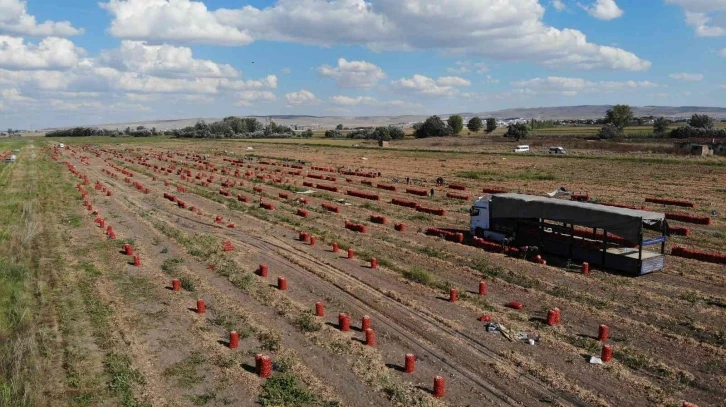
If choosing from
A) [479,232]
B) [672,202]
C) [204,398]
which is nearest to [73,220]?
[479,232]

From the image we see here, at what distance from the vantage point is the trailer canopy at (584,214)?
22172 millimetres

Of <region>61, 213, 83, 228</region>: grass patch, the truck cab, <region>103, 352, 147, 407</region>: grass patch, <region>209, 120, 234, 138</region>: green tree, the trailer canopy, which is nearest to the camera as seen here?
<region>103, 352, 147, 407</region>: grass patch

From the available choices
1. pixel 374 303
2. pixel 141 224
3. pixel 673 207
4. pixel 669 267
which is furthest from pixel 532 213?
pixel 141 224

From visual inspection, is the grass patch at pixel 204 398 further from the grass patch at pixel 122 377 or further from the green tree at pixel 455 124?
the green tree at pixel 455 124

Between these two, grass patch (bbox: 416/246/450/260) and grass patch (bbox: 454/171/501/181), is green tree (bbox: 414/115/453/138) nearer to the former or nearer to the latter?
grass patch (bbox: 454/171/501/181)

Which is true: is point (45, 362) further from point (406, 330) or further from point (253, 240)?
point (253, 240)

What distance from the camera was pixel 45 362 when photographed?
14594 millimetres

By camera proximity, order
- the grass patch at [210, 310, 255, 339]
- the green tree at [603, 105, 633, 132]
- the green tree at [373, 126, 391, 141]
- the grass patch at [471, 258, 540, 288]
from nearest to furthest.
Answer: the grass patch at [210, 310, 255, 339]
the grass patch at [471, 258, 540, 288]
the green tree at [373, 126, 391, 141]
the green tree at [603, 105, 633, 132]

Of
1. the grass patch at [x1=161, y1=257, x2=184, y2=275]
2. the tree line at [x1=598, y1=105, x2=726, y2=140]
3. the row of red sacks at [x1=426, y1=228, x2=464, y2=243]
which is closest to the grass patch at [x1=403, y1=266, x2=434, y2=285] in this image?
the row of red sacks at [x1=426, y1=228, x2=464, y2=243]

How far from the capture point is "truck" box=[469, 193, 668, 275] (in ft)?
73.1

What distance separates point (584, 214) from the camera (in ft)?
77.0

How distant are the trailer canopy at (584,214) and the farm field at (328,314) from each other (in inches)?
76.7

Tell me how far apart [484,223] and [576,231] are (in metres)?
4.50

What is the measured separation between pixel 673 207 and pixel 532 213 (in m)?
18.3
